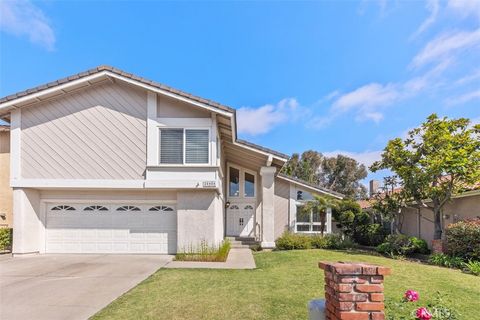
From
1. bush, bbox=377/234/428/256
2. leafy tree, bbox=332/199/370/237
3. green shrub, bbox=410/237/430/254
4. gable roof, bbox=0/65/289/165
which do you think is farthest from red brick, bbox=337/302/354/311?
leafy tree, bbox=332/199/370/237

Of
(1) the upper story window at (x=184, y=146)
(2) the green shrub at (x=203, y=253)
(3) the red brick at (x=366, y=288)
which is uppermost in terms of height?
(1) the upper story window at (x=184, y=146)

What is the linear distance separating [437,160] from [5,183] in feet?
61.1

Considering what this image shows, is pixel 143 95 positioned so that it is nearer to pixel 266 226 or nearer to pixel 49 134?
pixel 49 134

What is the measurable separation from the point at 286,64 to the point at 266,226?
301 inches

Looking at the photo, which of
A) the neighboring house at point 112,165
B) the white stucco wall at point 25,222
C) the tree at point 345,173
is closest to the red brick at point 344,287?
the neighboring house at point 112,165

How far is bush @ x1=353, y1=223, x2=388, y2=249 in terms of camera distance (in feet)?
60.8

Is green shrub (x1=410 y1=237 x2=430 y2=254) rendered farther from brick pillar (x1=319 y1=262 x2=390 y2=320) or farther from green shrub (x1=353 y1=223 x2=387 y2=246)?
brick pillar (x1=319 y1=262 x2=390 y2=320)

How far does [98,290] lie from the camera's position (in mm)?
7461

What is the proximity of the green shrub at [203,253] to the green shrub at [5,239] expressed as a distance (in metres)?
7.44

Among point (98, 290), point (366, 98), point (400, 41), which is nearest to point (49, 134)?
point (98, 290)

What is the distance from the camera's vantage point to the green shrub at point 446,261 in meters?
11.5

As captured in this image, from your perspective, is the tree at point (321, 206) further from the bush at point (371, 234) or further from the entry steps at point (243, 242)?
the entry steps at point (243, 242)

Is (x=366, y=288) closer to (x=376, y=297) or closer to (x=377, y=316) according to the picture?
(x=376, y=297)

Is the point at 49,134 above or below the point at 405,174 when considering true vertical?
above
